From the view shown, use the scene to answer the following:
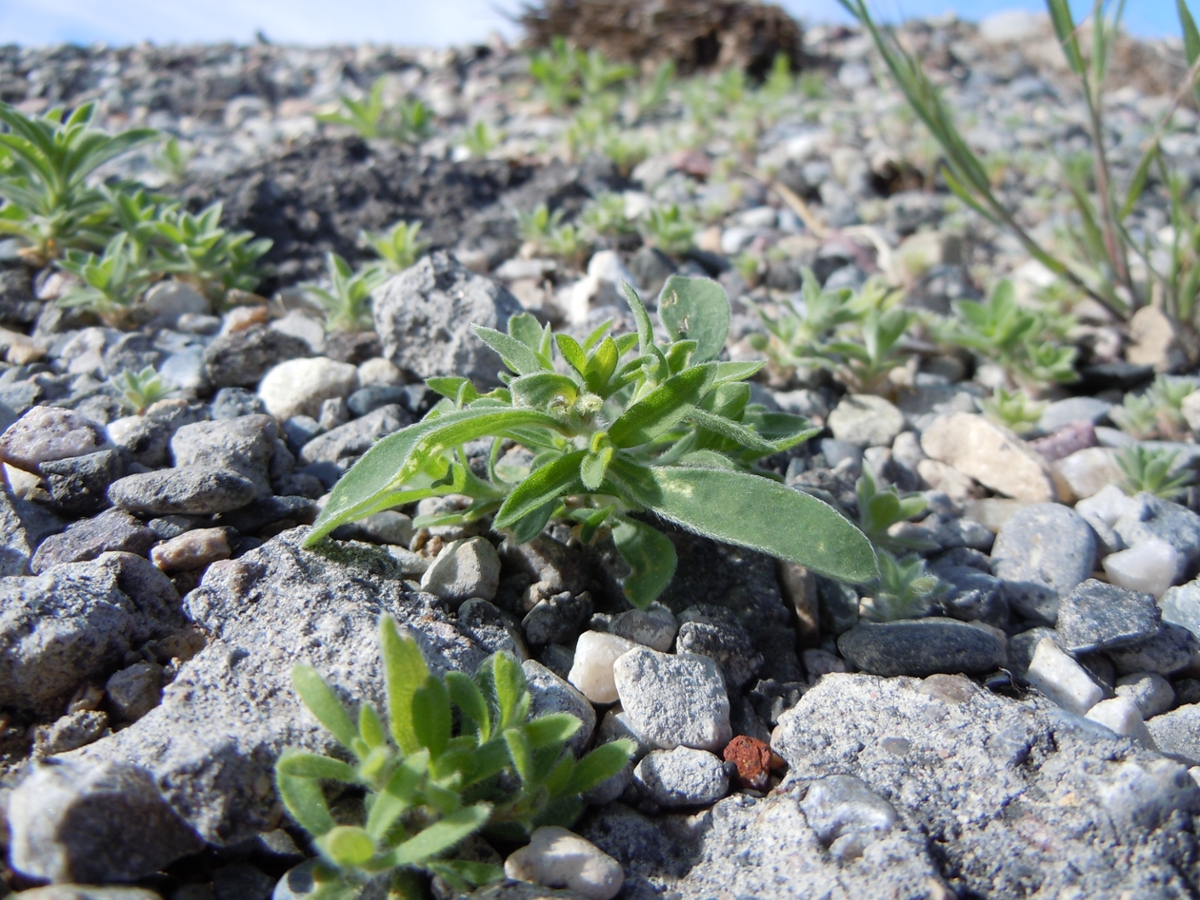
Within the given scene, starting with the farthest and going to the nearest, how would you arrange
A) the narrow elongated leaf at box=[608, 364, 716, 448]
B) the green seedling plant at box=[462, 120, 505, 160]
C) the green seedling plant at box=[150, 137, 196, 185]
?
the green seedling plant at box=[462, 120, 505, 160], the green seedling plant at box=[150, 137, 196, 185], the narrow elongated leaf at box=[608, 364, 716, 448]

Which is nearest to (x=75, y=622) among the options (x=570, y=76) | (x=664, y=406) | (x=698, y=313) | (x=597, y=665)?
(x=597, y=665)

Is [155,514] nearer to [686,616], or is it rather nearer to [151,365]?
[151,365]

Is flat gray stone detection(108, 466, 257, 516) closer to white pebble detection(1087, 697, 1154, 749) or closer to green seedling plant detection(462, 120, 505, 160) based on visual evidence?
white pebble detection(1087, 697, 1154, 749)

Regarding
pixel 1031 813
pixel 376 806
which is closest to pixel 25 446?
pixel 376 806

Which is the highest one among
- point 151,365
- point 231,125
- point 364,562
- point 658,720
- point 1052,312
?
point 231,125

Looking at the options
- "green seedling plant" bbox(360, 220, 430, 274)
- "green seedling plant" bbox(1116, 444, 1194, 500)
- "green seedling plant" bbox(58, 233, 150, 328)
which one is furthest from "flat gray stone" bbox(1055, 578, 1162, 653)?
"green seedling plant" bbox(58, 233, 150, 328)

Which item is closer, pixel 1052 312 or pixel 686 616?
pixel 686 616

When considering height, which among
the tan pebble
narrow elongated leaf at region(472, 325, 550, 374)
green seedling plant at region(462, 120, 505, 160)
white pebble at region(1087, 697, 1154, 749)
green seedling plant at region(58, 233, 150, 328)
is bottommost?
white pebble at region(1087, 697, 1154, 749)

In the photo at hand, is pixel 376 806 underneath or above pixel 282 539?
underneath
